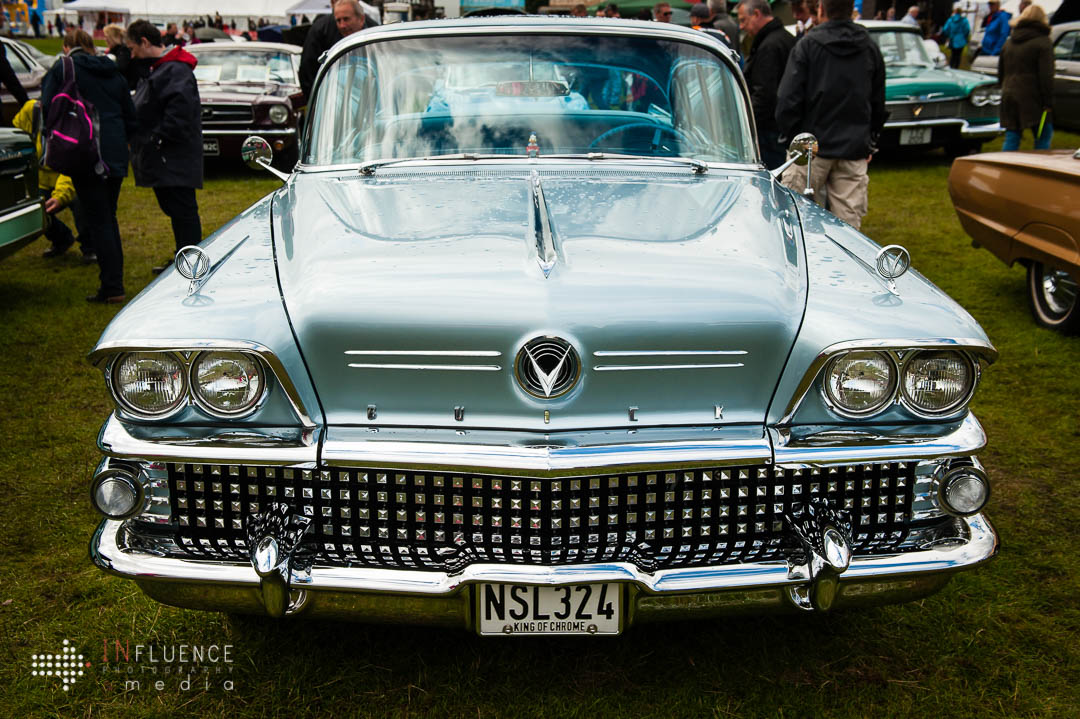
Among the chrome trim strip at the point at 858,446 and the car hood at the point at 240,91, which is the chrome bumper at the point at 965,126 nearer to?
the car hood at the point at 240,91

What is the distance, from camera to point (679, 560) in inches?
90.8

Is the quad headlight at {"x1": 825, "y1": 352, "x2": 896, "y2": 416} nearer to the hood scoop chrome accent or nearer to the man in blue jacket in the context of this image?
the hood scoop chrome accent

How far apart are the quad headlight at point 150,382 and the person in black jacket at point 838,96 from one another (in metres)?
4.70

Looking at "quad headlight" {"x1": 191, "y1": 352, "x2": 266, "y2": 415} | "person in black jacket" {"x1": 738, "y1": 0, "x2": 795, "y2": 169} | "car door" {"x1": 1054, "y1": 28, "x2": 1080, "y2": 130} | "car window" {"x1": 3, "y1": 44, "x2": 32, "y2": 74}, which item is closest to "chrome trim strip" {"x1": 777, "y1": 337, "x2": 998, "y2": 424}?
"quad headlight" {"x1": 191, "y1": 352, "x2": 266, "y2": 415}

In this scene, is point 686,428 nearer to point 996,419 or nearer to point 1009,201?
point 996,419

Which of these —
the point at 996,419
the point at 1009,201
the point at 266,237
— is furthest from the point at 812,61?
the point at 266,237

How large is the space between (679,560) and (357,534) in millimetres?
799

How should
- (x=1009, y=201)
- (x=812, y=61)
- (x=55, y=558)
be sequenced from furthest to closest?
(x=812, y=61) < (x=1009, y=201) < (x=55, y=558)

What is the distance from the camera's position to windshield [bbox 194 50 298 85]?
41.7 ft

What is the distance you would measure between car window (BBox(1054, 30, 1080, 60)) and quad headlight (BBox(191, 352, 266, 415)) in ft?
50.0

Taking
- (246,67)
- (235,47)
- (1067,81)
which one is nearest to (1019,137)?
(1067,81)

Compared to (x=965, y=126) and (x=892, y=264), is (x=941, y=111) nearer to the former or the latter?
(x=965, y=126)

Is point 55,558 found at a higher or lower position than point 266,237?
lower

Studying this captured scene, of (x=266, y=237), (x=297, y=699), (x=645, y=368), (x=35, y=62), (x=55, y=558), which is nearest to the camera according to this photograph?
(x=645, y=368)
